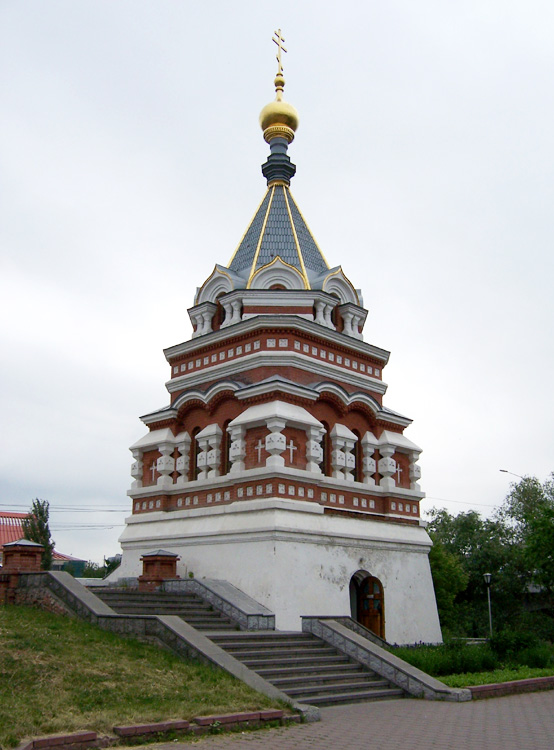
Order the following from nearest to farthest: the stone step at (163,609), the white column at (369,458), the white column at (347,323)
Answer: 1. the stone step at (163,609)
2. the white column at (369,458)
3. the white column at (347,323)

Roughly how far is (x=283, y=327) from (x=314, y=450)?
272 centimetres

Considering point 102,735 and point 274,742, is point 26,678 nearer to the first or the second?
point 102,735

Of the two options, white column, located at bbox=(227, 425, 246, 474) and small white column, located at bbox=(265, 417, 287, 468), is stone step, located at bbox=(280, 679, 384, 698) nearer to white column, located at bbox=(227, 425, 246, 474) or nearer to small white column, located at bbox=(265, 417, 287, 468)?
small white column, located at bbox=(265, 417, 287, 468)

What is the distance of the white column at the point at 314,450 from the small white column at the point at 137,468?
456 cm

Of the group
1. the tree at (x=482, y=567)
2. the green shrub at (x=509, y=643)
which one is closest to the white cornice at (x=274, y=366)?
the green shrub at (x=509, y=643)

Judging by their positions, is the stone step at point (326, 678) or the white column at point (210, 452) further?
the white column at point (210, 452)

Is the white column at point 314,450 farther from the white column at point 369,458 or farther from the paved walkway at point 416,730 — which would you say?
the paved walkway at point 416,730

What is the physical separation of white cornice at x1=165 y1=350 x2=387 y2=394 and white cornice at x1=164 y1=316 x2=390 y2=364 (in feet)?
1.68

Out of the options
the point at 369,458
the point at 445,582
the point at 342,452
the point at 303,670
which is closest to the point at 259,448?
the point at 342,452

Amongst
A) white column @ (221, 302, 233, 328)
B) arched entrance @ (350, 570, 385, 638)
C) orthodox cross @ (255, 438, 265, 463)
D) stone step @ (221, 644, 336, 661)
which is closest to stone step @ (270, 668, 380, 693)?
stone step @ (221, 644, 336, 661)

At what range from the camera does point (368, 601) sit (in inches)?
573

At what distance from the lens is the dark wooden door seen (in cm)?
1422

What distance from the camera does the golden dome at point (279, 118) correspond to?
18.8m

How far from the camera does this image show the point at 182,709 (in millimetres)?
7070
